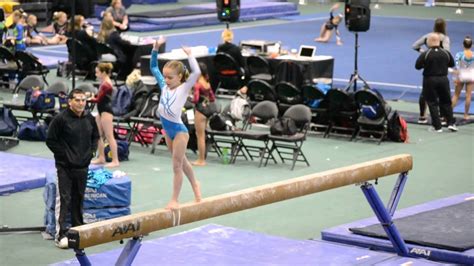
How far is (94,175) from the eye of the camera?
11.6 metres

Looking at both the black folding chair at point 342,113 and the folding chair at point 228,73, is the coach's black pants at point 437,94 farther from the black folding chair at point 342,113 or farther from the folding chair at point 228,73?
the folding chair at point 228,73

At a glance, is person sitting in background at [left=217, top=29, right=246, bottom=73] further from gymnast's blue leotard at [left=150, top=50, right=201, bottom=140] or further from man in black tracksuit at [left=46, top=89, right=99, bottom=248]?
gymnast's blue leotard at [left=150, top=50, right=201, bottom=140]

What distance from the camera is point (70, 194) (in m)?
11.0

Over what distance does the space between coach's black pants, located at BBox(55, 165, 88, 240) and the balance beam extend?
2.31m

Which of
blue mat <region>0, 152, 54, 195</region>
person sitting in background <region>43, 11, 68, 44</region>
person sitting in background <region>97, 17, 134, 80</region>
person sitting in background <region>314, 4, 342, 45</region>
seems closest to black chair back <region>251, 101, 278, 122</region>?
blue mat <region>0, 152, 54, 195</region>

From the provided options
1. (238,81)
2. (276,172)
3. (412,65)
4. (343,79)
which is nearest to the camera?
(276,172)

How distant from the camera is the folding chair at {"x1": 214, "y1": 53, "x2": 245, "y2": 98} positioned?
19484mm

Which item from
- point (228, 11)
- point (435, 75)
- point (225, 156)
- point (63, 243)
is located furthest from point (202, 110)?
point (228, 11)

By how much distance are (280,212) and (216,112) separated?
281cm

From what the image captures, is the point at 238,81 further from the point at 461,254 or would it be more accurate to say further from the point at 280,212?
the point at 461,254

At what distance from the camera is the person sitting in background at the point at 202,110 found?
14594mm

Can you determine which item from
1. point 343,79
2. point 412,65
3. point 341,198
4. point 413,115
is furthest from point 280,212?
point 412,65

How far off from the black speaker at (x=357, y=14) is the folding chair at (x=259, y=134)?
9.48 feet

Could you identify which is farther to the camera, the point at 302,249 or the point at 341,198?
the point at 341,198
